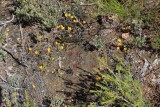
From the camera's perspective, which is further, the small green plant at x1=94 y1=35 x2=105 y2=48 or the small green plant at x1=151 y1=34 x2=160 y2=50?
the small green plant at x1=94 y1=35 x2=105 y2=48

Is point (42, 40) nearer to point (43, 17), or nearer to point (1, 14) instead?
point (43, 17)

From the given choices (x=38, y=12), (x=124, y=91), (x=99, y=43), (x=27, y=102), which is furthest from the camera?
(x=38, y=12)

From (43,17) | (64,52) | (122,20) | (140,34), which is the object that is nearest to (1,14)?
(43,17)

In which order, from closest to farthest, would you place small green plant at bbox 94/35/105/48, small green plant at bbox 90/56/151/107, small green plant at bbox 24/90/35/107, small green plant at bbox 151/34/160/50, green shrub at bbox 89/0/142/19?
1. small green plant at bbox 90/56/151/107
2. small green plant at bbox 24/90/35/107
3. small green plant at bbox 151/34/160/50
4. small green plant at bbox 94/35/105/48
5. green shrub at bbox 89/0/142/19

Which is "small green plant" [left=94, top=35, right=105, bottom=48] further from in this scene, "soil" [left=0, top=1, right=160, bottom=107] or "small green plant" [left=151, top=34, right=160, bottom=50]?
"small green plant" [left=151, top=34, right=160, bottom=50]

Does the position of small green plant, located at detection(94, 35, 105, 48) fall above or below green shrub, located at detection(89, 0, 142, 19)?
below

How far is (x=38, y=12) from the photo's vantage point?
5.67m

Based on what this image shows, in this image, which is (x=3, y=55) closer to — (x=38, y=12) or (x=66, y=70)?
(x=38, y=12)

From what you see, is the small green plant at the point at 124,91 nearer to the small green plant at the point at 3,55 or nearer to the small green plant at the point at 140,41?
the small green plant at the point at 140,41

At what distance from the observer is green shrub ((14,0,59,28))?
18.4ft

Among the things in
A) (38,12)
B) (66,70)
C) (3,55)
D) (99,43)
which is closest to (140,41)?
(99,43)

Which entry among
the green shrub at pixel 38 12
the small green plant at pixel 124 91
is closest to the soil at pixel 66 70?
the green shrub at pixel 38 12

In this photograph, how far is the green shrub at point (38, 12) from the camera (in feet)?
18.4

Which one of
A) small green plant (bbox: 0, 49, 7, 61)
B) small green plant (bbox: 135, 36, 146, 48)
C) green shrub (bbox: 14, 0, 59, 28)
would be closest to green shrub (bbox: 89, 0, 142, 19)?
small green plant (bbox: 135, 36, 146, 48)
